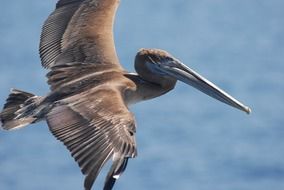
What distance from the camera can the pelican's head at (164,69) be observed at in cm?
1256

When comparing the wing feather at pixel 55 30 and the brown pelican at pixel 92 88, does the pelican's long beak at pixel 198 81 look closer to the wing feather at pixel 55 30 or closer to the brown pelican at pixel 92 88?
the brown pelican at pixel 92 88

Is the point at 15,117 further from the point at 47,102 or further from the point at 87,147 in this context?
the point at 87,147

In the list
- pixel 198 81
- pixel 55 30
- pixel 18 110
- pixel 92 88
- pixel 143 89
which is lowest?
pixel 18 110

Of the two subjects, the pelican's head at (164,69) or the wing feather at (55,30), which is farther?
the wing feather at (55,30)

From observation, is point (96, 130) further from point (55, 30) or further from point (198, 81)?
point (55, 30)

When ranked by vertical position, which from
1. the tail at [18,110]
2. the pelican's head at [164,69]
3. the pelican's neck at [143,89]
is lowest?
the tail at [18,110]

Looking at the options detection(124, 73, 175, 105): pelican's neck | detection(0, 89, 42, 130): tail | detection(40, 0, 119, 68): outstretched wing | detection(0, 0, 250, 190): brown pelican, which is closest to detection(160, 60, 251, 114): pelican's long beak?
detection(0, 0, 250, 190): brown pelican

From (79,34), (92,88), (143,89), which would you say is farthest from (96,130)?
(79,34)

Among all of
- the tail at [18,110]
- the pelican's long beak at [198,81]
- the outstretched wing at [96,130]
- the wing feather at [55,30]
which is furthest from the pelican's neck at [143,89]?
the wing feather at [55,30]

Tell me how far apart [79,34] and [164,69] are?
149 centimetres

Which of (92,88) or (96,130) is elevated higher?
(92,88)

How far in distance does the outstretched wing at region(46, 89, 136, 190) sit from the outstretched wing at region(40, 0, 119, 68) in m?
1.35

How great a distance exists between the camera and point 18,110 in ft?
41.0

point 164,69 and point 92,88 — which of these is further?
point 164,69
